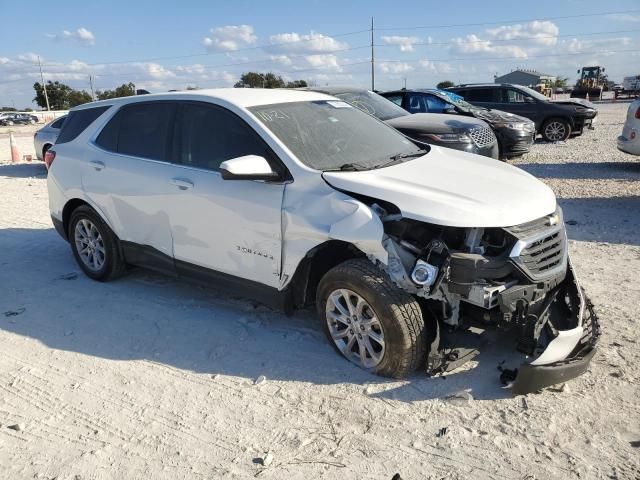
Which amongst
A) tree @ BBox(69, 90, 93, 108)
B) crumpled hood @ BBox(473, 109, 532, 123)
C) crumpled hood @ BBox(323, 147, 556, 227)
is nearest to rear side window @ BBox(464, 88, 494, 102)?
crumpled hood @ BBox(473, 109, 532, 123)

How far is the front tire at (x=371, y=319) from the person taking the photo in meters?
3.38

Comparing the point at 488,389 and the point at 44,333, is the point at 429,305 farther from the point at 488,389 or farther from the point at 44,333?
the point at 44,333

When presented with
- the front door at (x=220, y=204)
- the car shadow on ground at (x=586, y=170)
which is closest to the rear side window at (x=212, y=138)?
the front door at (x=220, y=204)

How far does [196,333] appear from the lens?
4.39 m

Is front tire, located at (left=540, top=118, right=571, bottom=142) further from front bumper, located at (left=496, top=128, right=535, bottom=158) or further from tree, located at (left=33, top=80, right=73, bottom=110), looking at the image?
tree, located at (left=33, top=80, right=73, bottom=110)

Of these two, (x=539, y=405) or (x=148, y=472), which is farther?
(x=539, y=405)

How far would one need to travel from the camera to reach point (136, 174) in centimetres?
482

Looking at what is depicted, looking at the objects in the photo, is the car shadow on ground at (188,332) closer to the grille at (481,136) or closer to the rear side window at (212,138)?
the rear side window at (212,138)

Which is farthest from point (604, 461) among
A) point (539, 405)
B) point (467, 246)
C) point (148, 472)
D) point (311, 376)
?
point (148, 472)

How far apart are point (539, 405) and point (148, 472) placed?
7.47 feet

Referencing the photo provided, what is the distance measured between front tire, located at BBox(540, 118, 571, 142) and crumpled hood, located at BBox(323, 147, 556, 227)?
1261 cm

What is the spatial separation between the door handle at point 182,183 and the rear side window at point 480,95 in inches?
513

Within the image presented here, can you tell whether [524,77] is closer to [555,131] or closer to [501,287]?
[555,131]

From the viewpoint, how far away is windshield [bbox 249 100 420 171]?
400 cm
